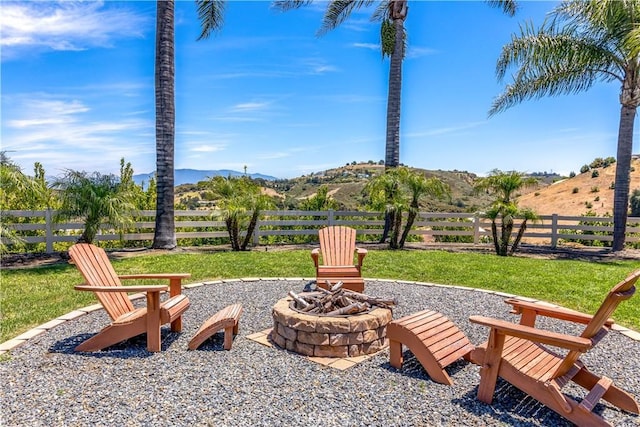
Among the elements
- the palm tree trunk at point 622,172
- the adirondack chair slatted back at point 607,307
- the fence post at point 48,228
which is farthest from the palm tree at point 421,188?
the fence post at point 48,228

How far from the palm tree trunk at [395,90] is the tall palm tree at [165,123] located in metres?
5.87

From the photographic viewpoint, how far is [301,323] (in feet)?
11.0

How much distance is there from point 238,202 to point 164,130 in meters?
2.33

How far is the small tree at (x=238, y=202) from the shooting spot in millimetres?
9562

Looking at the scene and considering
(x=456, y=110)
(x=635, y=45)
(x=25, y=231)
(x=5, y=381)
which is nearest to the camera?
(x=5, y=381)

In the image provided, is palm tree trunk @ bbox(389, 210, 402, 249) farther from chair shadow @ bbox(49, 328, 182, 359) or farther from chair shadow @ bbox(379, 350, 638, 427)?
chair shadow @ bbox(379, 350, 638, 427)

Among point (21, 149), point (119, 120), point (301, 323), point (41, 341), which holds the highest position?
point (119, 120)

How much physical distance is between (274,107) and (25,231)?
1160 cm

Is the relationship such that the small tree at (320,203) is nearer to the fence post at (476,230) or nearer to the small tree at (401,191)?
the small tree at (401,191)

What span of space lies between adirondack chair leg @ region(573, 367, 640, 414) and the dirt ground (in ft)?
25.7

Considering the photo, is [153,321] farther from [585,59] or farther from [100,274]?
[585,59]

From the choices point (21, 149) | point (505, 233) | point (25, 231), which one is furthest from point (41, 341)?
point (505, 233)

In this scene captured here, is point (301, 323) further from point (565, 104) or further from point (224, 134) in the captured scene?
point (224, 134)

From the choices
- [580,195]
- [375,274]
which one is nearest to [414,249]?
[375,274]
